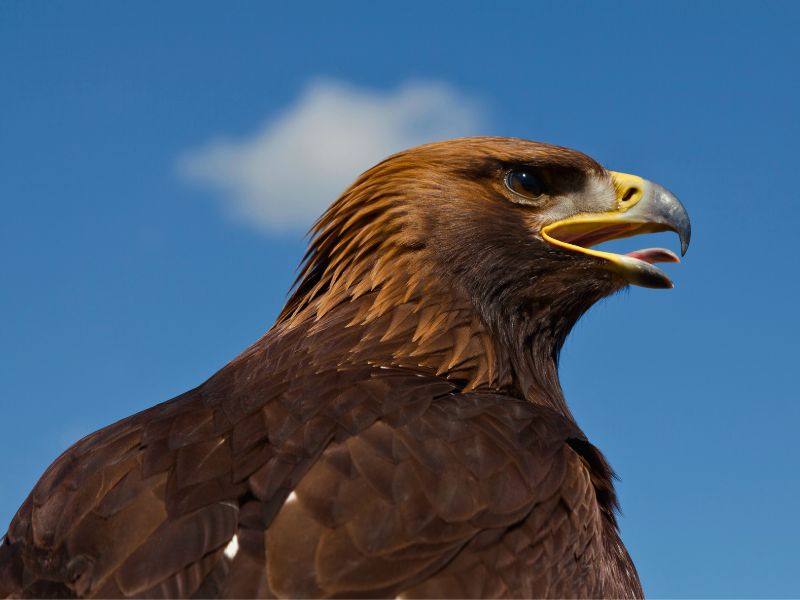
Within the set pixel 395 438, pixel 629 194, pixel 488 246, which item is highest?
pixel 629 194

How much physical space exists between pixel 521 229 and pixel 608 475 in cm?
144

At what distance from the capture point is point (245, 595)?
3652 mm

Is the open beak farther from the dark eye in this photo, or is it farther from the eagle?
the dark eye

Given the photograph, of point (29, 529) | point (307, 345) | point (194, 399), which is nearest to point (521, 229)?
point (307, 345)

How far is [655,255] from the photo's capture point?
20.2 ft

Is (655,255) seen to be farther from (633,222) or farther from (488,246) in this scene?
(488,246)

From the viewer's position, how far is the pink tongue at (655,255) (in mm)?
6133

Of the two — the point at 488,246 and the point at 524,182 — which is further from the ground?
the point at 524,182

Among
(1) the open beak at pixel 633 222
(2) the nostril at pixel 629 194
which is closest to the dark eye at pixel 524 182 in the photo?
(1) the open beak at pixel 633 222

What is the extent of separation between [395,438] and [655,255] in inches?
98.4

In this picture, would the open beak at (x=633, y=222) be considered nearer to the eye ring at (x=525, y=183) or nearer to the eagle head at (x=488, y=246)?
the eagle head at (x=488, y=246)

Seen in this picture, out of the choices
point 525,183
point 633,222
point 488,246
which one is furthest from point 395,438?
point 633,222

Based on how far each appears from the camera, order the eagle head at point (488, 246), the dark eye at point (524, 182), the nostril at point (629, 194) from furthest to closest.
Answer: the nostril at point (629, 194)
the dark eye at point (524, 182)
the eagle head at point (488, 246)

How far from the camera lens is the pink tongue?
6133mm
